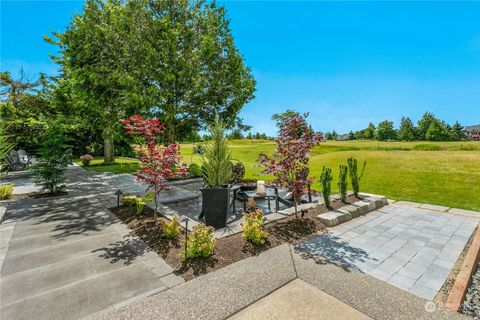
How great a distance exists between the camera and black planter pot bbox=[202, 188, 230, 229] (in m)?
5.33

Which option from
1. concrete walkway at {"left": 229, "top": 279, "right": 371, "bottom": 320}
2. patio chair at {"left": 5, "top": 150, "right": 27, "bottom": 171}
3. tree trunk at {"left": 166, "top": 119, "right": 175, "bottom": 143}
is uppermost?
tree trunk at {"left": 166, "top": 119, "right": 175, "bottom": 143}

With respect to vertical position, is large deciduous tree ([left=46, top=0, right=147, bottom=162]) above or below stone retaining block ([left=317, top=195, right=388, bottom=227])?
above

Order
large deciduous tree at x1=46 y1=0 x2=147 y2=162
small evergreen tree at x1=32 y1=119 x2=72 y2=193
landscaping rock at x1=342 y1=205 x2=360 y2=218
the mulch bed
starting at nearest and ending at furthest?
the mulch bed
landscaping rock at x1=342 y1=205 x2=360 y2=218
small evergreen tree at x1=32 y1=119 x2=72 y2=193
large deciduous tree at x1=46 y1=0 x2=147 y2=162

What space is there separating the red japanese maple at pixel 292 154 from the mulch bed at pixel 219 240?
81cm

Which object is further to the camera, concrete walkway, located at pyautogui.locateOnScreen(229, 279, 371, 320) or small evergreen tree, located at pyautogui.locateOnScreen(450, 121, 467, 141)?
small evergreen tree, located at pyautogui.locateOnScreen(450, 121, 467, 141)

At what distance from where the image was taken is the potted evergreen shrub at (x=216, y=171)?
5.35 meters

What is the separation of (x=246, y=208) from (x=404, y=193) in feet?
25.6

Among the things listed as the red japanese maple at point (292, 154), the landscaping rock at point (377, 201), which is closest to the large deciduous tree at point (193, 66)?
the red japanese maple at point (292, 154)

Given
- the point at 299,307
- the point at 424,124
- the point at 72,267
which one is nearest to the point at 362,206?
the point at 299,307

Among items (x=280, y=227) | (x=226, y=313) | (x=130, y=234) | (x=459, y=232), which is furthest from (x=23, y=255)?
(x=459, y=232)

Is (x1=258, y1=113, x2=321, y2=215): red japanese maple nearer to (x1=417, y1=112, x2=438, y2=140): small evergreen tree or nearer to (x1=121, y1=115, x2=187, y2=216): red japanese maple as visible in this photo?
(x1=121, y1=115, x2=187, y2=216): red japanese maple

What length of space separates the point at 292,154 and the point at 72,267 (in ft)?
16.4

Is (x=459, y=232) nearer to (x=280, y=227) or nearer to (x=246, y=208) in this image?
(x=280, y=227)

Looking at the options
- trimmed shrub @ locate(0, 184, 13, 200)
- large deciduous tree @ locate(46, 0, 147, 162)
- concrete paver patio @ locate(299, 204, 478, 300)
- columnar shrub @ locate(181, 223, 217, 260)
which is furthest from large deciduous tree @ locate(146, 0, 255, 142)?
concrete paver patio @ locate(299, 204, 478, 300)
